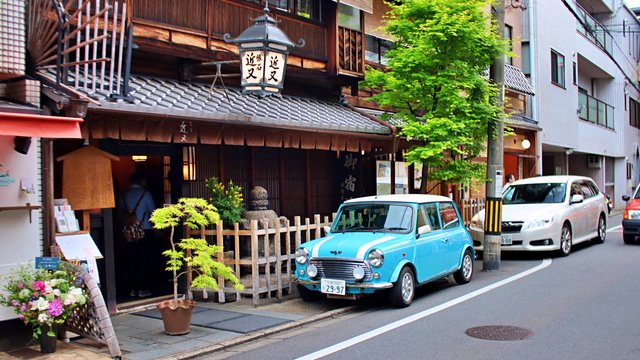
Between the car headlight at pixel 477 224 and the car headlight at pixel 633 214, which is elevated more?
the car headlight at pixel 633 214

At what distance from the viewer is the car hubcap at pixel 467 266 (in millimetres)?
11248

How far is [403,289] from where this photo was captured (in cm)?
922

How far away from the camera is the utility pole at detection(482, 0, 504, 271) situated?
41.8 ft

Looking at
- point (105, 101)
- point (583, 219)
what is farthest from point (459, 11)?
point (105, 101)

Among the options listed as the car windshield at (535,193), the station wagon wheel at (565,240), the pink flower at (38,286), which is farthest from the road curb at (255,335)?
the car windshield at (535,193)

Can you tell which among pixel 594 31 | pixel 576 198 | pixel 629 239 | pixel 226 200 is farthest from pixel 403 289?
pixel 594 31

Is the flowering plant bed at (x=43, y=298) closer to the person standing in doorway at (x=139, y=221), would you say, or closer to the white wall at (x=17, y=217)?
the white wall at (x=17, y=217)

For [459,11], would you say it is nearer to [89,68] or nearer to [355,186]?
[355,186]

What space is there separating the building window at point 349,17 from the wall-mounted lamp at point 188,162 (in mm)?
5726

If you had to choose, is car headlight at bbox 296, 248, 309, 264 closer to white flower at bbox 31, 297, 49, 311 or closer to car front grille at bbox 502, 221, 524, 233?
white flower at bbox 31, 297, 49, 311

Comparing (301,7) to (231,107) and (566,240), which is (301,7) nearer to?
(231,107)

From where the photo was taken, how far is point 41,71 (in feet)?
26.5

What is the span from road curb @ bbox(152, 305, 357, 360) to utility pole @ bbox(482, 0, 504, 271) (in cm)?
447

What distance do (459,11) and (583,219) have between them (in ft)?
21.5
